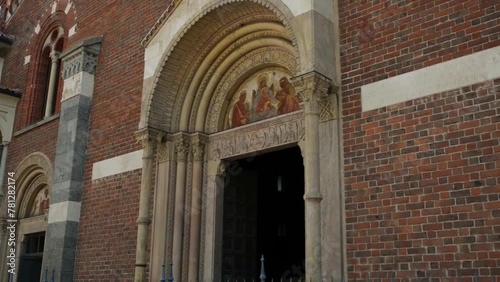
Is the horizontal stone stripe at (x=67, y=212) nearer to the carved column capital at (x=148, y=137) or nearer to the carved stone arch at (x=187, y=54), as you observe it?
the carved column capital at (x=148, y=137)

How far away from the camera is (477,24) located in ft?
19.8

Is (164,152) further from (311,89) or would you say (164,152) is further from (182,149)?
(311,89)

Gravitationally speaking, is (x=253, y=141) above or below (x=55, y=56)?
below

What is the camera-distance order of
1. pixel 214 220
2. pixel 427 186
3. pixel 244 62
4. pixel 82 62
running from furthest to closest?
pixel 82 62 → pixel 244 62 → pixel 214 220 → pixel 427 186

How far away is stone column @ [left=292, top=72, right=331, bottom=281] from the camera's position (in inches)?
243

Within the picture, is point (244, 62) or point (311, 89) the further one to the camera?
point (244, 62)

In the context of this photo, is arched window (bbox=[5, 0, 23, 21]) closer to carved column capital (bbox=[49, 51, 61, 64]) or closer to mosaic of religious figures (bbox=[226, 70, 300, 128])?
carved column capital (bbox=[49, 51, 61, 64])

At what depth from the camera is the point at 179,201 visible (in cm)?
894

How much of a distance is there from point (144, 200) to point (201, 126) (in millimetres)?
1588

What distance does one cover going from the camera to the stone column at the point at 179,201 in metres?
8.59

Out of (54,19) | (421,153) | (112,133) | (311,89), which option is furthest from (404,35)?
(54,19)

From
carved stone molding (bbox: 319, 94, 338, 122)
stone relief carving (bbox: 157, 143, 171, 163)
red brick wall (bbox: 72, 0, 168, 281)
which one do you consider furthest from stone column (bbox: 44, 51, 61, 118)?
carved stone molding (bbox: 319, 94, 338, 122)

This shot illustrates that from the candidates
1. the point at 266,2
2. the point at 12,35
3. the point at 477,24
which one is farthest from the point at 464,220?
the point at 12,35

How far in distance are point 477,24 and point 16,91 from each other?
11671 mm
